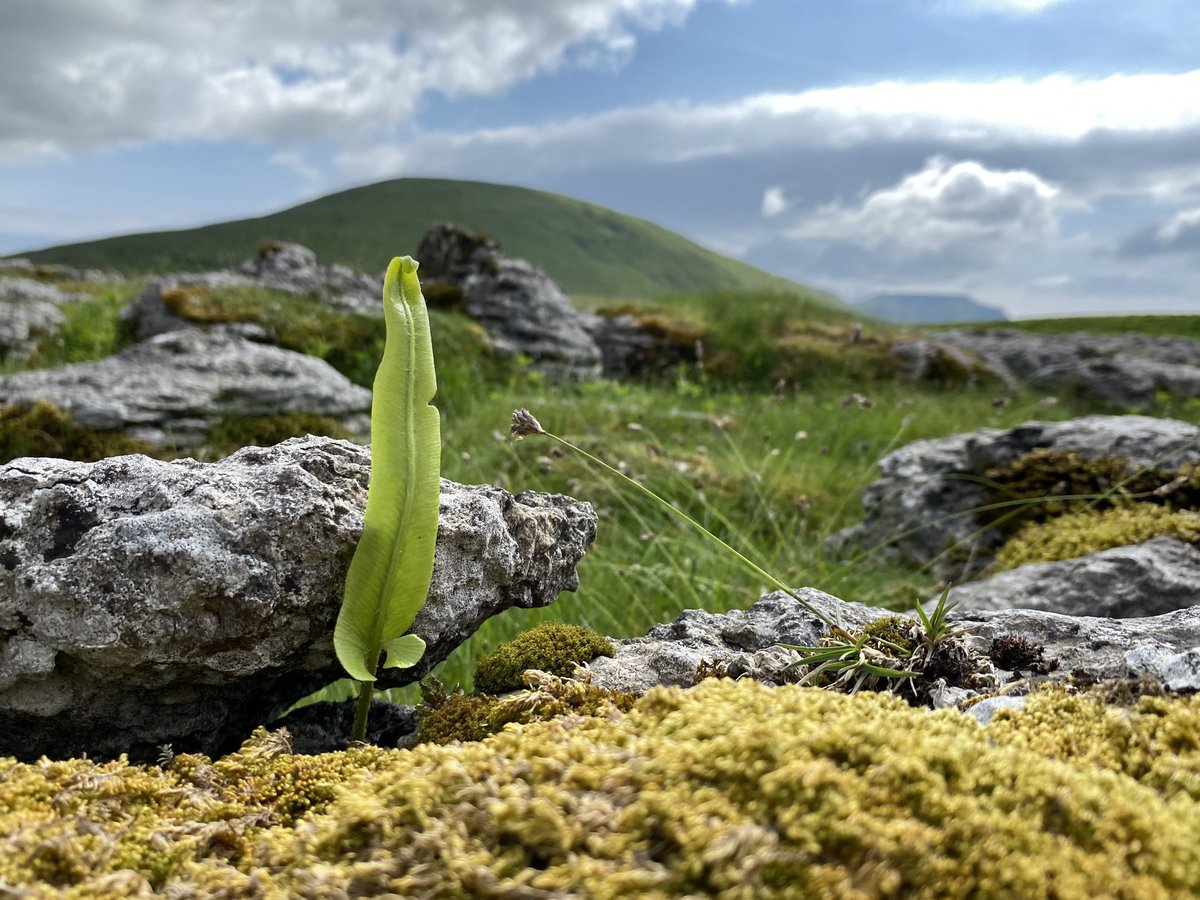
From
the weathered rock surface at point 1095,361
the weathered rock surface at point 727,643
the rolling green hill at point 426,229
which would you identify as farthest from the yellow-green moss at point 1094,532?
the rolling green hill at point 426,229

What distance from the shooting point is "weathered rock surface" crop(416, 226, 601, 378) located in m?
→ 14.5

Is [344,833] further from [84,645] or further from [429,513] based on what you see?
[84,645]

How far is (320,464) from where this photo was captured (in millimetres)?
2592

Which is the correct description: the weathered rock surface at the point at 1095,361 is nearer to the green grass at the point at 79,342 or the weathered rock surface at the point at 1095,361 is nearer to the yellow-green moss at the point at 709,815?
the yellow-green moss at the point at 709,815

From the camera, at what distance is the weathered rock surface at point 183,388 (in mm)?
8188

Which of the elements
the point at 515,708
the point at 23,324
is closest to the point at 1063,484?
the point at 515,708

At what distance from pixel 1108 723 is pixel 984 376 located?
17440 millimetres

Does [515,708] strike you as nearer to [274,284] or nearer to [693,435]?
[693,435]

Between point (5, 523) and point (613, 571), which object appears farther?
point (613, 571)

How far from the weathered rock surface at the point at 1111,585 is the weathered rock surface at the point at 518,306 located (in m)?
10.0

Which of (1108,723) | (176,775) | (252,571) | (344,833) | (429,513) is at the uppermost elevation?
(429,513)

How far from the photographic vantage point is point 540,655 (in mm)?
2645

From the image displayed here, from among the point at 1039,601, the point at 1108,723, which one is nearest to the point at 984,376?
the point at 1039,601

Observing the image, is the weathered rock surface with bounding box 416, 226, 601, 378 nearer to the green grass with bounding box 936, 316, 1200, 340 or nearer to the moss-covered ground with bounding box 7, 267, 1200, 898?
the moss-covered ground with bounding box 7, 267, 1200, 898
